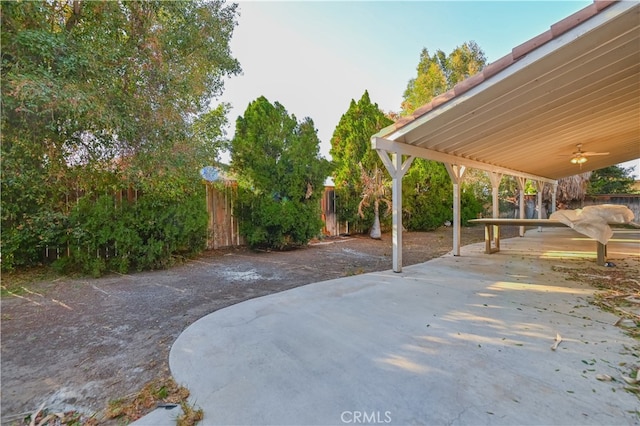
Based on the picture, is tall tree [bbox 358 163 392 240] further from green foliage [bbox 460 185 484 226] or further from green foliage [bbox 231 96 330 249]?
green foliage [bbox 460 185 484 226]

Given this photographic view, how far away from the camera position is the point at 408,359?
86.1 inches

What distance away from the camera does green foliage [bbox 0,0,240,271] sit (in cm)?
372

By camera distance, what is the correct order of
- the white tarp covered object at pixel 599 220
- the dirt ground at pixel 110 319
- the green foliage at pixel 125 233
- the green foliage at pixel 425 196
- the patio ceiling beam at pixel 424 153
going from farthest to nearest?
1. the green foliage at pixel 425 196
2. the white tarp covered object at pixel 599 220
3. the patio ceiling beam at pixel 424 153
4. the green foliage at pixel 125 233
5. the dirt ground at pixel 110 319

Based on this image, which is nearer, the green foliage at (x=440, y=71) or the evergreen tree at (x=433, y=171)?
the evergreen tree at (x=433, y=171)

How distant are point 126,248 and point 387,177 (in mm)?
7234

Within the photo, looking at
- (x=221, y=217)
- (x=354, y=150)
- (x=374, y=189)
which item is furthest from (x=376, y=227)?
(x=221, y=217)

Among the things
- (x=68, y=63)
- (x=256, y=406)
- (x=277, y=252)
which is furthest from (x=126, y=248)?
(x=256, y=406)

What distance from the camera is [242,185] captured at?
7.27m

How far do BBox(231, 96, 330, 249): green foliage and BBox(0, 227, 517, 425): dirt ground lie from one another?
1125 millimetres

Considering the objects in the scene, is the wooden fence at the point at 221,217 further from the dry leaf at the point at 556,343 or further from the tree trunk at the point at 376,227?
the dry leaf at the point at 556,343

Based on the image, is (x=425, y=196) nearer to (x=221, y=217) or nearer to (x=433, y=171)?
(x=433, y=171)

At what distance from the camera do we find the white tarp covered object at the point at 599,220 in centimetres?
534

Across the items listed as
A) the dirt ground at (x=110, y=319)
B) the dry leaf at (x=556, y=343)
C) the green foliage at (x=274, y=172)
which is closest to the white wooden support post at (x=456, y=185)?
the dirt ground at (x=110, y=319)
